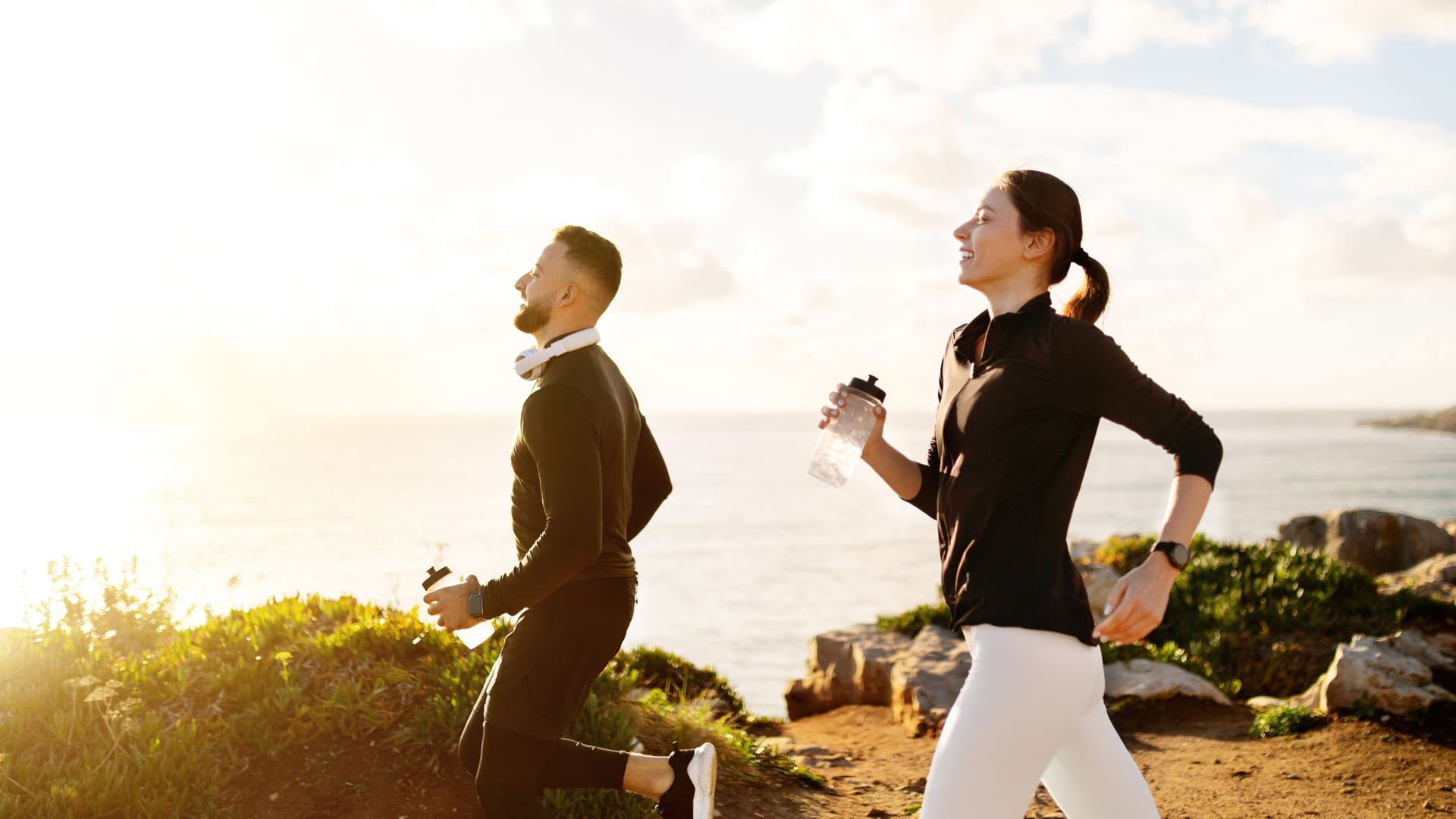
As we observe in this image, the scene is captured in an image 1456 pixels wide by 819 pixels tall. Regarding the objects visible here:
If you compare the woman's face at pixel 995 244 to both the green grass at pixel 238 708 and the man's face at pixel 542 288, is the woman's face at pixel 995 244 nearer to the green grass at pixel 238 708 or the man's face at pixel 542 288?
the man's face at pixel 542 288

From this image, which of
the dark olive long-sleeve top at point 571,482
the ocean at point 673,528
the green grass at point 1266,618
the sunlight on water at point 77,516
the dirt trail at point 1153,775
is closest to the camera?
the dark olive long-sleeve top at point 571,482

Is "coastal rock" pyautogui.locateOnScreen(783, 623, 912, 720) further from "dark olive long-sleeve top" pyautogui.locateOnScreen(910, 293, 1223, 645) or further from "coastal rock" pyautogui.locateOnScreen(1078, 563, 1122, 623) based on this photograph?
"dark olive long-sleeve top" pyautogui.locateOnScreen(910, 293, 1223, 645)

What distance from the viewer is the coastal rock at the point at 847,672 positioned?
33.4ft

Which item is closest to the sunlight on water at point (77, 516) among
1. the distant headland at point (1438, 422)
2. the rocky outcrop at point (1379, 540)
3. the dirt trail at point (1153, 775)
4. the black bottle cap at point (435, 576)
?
the dirt trail at point (1153, 775)

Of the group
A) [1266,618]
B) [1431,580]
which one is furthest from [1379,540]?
[1266,618]

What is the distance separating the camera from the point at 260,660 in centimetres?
589

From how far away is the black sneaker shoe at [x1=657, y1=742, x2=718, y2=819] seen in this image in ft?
13.8

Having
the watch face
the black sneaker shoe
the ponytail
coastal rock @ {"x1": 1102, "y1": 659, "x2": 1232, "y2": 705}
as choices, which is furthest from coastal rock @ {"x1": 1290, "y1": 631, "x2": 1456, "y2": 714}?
the watch face

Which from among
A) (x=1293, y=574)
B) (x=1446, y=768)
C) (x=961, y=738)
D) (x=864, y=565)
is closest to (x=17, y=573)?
(x=961, y=738)

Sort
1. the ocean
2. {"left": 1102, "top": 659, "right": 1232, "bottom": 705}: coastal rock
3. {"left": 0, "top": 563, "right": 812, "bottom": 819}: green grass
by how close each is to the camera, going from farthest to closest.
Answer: the ocean < {"left": 1102, "top": 659, "right": 1232, "bottom": 705}: coastal rock < {"left": 0, "top": 563, "right": 812, "bottom": 819}: green grass

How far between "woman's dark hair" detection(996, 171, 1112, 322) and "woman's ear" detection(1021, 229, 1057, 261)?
0.03 feet

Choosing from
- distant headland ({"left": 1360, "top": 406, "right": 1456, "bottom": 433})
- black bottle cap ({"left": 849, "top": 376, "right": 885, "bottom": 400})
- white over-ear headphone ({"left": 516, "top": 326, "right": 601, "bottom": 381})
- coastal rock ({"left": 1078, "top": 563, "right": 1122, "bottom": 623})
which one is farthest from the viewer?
distant headland ({"left": 1360, "top": 406, "right": 1456, "bottom": 433})

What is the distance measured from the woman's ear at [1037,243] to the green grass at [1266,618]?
7273 millimetres

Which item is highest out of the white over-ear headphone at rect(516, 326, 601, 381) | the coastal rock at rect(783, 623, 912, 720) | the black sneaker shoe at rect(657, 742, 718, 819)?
the white over-ear headphone at rect(516, 326, 601, 381)
